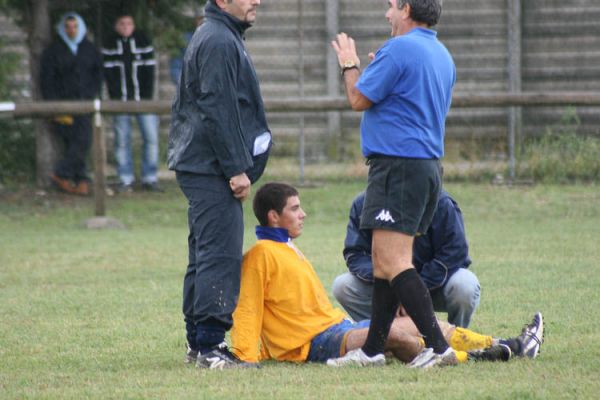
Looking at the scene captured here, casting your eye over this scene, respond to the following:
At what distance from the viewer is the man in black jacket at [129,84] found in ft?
45.2

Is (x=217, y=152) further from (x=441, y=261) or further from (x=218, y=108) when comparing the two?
(x=441, y=261)

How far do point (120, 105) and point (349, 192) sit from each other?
286cm

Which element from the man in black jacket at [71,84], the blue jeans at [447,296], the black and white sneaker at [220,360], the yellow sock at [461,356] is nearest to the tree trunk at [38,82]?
the man in black jacket at [71,84]

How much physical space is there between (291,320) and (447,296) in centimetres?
80

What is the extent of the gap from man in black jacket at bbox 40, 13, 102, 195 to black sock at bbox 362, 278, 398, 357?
28.6ft

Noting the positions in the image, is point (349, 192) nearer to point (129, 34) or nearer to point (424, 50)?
point (129, 34)

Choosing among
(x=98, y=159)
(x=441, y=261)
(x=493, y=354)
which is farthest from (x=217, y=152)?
(x=98, y=159)

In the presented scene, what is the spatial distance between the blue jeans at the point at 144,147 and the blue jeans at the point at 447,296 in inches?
306

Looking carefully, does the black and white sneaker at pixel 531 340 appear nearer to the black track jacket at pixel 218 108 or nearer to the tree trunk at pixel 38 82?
the black track jacket at pixel 218 108

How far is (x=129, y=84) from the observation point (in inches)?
554

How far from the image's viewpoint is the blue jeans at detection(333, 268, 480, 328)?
19.1 ft

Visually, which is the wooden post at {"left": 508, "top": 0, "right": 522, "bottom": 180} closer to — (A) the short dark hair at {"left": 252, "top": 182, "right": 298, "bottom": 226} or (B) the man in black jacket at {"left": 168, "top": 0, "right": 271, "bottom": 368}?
(A) the short dark hair at {"left": 252, "top": 182, "right": 298, "bottom": 226}

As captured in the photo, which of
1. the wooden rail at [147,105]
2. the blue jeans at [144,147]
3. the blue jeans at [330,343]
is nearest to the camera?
the blue jeans at [330,343]

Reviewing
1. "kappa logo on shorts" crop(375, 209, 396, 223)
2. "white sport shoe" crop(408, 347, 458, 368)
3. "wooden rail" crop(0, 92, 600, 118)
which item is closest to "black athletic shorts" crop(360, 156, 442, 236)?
"kappa logo on shorts" crop(375, 209, 396, 223)
